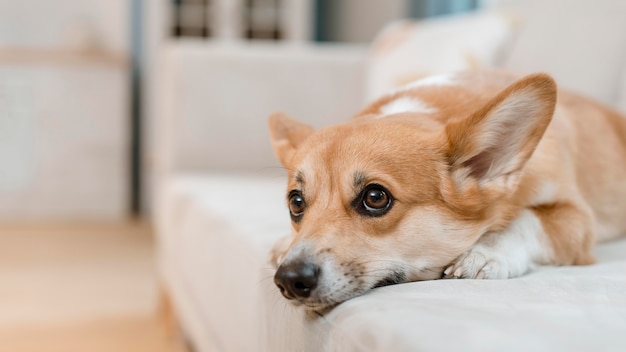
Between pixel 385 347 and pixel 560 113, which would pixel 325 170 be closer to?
pixel 385 347

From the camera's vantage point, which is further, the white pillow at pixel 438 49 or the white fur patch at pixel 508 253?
the white pillow at pixel 438 49

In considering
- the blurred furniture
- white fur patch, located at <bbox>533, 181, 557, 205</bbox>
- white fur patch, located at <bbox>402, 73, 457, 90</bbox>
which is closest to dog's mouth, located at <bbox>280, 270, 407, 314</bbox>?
white fur patch, located at <bbox>533, 181, 557, 205</bbox>

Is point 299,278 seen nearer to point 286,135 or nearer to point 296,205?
point 296,205

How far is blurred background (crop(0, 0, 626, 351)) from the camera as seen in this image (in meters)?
2.38

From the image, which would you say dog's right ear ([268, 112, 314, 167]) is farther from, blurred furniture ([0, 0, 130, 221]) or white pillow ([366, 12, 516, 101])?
blurred furniture ([0, 0, 130, 221])

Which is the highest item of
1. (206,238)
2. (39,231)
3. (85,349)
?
(206,238)

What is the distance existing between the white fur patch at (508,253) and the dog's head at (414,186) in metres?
0.02

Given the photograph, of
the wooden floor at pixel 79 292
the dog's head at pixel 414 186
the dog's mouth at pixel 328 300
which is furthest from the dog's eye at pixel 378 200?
the wooden floor at pixel 79 292

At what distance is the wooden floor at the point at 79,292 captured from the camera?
2.53 m

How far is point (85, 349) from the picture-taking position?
2.42 m

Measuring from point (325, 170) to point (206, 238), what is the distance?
2.77 ft

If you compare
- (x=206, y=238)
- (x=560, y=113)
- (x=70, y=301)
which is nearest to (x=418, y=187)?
(x=560, y=113)

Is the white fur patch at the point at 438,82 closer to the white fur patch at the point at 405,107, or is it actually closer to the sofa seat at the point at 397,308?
the white fur patch at the point at 405,107

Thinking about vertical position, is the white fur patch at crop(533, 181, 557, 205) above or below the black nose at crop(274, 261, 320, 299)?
above
